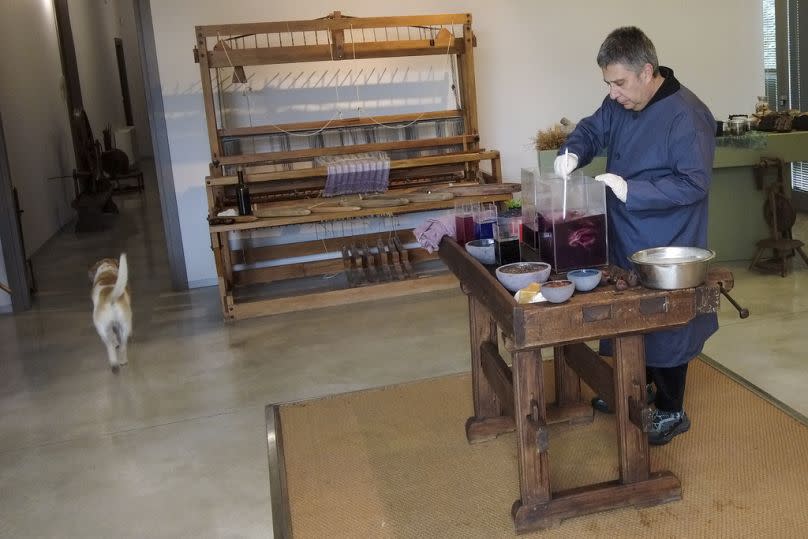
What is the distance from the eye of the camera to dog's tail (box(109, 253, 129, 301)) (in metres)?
4.49

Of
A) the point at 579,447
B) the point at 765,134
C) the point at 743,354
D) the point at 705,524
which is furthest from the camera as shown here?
the point at 765,134

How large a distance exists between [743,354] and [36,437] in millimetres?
3679

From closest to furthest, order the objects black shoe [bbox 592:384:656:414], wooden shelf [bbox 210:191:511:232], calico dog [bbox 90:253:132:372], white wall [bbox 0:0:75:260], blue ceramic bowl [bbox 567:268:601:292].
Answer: blue ceramic bowl [bbox 567:268:601:292] < black shoe [bbox 592:384:656:414] < calico dog [bbox 90:253:132:372] < wooden shelf [bbox 210:191:511:232] < white wall [bbox 0:0:75:260]

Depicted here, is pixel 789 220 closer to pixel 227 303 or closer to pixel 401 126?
pixel 401 126

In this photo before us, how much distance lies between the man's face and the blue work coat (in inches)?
2.3

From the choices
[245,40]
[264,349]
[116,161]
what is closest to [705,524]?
[264,349]

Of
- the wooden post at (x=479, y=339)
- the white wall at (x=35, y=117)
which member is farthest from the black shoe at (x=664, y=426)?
the white wall at (x=35, y=117)

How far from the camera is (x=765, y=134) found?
587 centimetres

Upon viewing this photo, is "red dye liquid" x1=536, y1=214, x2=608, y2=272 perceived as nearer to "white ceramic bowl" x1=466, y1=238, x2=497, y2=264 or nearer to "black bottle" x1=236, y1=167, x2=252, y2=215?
"white ceramic bowl" x1=466, y1=238, x2=497, y2=264

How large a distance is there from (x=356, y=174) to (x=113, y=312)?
200 centimetres

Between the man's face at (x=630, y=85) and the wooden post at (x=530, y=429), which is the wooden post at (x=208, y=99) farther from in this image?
the wooden post at (x=530, y=429)

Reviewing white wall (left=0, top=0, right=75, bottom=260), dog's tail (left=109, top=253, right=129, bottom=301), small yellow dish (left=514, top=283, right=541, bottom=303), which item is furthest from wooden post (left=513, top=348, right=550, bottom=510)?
white wall (left=0, top=0, right=75, bottom=260)

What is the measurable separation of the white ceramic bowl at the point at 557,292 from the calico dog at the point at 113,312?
9.18ft

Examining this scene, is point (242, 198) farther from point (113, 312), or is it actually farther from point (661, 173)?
point (661, 173)
